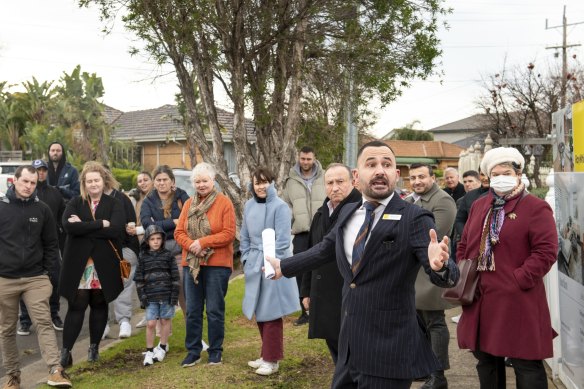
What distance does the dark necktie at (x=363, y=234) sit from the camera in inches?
150

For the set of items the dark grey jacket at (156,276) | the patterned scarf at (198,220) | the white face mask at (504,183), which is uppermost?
the white face mask at (504,183)

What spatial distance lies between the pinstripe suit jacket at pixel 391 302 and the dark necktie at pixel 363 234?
43 mm

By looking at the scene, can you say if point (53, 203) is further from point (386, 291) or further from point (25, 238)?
point (386, 291)

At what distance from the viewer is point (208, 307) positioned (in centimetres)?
709

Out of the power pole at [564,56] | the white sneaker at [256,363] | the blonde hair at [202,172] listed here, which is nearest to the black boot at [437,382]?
the white sneaker at [256,363]

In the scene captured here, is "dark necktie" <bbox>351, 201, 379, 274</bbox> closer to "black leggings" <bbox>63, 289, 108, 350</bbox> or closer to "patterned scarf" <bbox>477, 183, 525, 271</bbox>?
"patterned scarf" <bbox>477, 183, 525, 271</bbox>

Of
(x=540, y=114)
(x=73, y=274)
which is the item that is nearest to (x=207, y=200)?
(x=73, y=274)

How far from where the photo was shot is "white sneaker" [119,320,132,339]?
28.1ft

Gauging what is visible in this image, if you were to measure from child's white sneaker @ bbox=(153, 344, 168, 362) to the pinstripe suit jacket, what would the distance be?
394 cm

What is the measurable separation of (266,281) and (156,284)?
1207mm

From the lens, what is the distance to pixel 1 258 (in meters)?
6.50

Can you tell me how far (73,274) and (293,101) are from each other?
4728mm

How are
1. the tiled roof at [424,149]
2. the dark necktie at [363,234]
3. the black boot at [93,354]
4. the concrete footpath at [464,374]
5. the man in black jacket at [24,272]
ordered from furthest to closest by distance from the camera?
the tiled roof at [424,149]
the black boot at [93,354]
the man in black jacket at [24,272]
the concrete footpath at [464,374]
the dark necktie at [363,234]

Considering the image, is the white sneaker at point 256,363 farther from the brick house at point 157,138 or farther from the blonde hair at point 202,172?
the brick house at point 157,138
